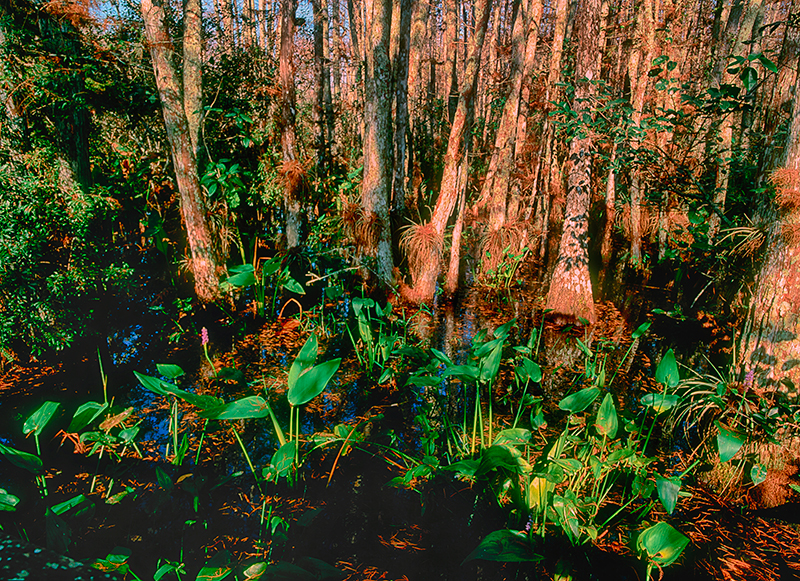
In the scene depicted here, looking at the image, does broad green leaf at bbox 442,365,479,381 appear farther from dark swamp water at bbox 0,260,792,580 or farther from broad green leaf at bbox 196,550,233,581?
broad green leaf at bbox 196,550,233,581

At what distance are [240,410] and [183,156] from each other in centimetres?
321

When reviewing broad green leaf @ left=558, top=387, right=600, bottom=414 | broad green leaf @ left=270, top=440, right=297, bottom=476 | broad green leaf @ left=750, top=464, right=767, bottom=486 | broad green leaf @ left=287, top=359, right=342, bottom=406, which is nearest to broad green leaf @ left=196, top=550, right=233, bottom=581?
broad green leaf @ left=270, top=440, right=297, bottom=476

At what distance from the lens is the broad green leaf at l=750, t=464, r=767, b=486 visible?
2.28 metres

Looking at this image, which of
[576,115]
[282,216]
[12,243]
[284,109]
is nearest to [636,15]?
[576,115]

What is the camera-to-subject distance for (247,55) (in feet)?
19.2

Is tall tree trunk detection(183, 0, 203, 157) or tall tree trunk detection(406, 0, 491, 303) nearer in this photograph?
tall tree trunk detection(183, 0, 203, 157)

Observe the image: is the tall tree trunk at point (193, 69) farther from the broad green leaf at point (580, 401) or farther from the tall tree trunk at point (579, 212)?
the broad green leaf at point (580, 401)

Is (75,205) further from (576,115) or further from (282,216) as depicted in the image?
(576,115)

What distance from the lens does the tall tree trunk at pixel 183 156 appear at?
390 centimetres

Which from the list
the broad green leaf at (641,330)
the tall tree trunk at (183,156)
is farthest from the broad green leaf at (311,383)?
the tall tree trunk at (183,156)

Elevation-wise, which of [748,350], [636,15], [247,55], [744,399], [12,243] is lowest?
[744,399]

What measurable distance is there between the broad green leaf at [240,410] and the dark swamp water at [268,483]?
0.31 metres

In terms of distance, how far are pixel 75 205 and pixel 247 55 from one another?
3.33m

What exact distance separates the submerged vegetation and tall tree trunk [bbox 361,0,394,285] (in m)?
0.03
